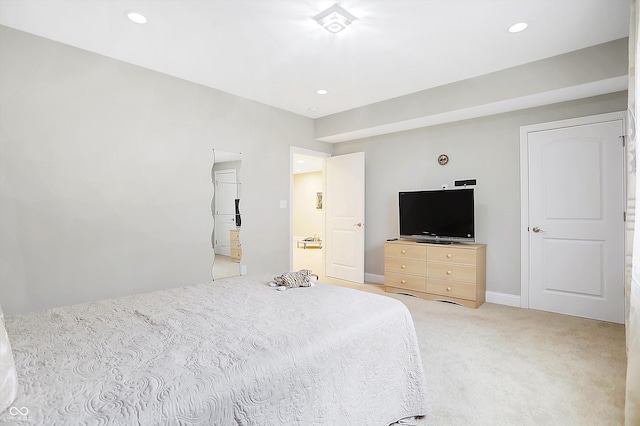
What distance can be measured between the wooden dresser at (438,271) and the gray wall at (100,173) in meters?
2.01

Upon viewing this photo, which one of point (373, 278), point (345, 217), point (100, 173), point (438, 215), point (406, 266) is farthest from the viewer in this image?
point (345, 217)

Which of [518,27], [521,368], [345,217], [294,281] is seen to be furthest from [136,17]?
[521,368]

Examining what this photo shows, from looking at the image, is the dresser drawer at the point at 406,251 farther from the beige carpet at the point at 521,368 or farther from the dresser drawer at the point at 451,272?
Result: the beige carpet at the point at 521,368

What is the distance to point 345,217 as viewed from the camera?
17.3 ft

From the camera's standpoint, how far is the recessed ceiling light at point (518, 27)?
8.36 feet

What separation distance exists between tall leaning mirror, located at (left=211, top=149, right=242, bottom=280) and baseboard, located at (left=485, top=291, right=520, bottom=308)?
3.16 metres

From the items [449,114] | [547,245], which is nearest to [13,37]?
[449,114]

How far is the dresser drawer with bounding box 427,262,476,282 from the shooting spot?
3855 mm

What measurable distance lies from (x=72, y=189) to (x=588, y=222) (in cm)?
504

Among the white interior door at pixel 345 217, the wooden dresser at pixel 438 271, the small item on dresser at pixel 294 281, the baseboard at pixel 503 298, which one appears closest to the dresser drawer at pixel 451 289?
the wooden dresser at pixel 438 271

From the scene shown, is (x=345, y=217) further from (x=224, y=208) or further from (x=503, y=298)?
(x=503, y=298)

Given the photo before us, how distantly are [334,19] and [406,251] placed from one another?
2969mm

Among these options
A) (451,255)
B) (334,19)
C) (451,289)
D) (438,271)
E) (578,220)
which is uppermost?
(334,19)

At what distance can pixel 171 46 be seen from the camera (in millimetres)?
2873
